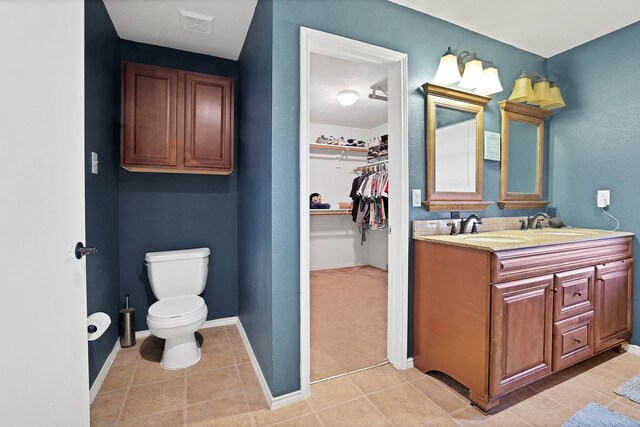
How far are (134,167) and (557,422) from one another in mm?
3082

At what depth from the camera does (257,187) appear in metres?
1.98

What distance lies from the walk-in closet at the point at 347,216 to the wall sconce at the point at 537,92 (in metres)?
1.12

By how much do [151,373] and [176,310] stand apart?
1.44ft

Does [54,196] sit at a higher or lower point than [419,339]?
higher

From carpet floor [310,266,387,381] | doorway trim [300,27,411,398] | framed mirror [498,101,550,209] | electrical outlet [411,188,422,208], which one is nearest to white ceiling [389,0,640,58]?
doorway trim [300,27,411,398]

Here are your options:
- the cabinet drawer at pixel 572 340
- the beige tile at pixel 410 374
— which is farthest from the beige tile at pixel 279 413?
the cabinet drawer at pixel 572 340

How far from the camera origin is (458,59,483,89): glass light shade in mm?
2111

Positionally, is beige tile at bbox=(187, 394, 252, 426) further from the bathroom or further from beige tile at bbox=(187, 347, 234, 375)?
beige tile at bbox=(187, 347, 234, 375)

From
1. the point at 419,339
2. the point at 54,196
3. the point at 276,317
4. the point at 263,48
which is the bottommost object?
the point at 419,339

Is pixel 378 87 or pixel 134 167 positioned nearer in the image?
pixel 134 167

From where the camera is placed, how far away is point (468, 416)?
5.07ft

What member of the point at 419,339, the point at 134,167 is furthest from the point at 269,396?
the point at 134,167

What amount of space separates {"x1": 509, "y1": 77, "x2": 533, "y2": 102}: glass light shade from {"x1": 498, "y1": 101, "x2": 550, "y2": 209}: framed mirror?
75 mm

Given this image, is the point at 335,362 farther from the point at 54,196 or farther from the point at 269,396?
the point at 54,196
